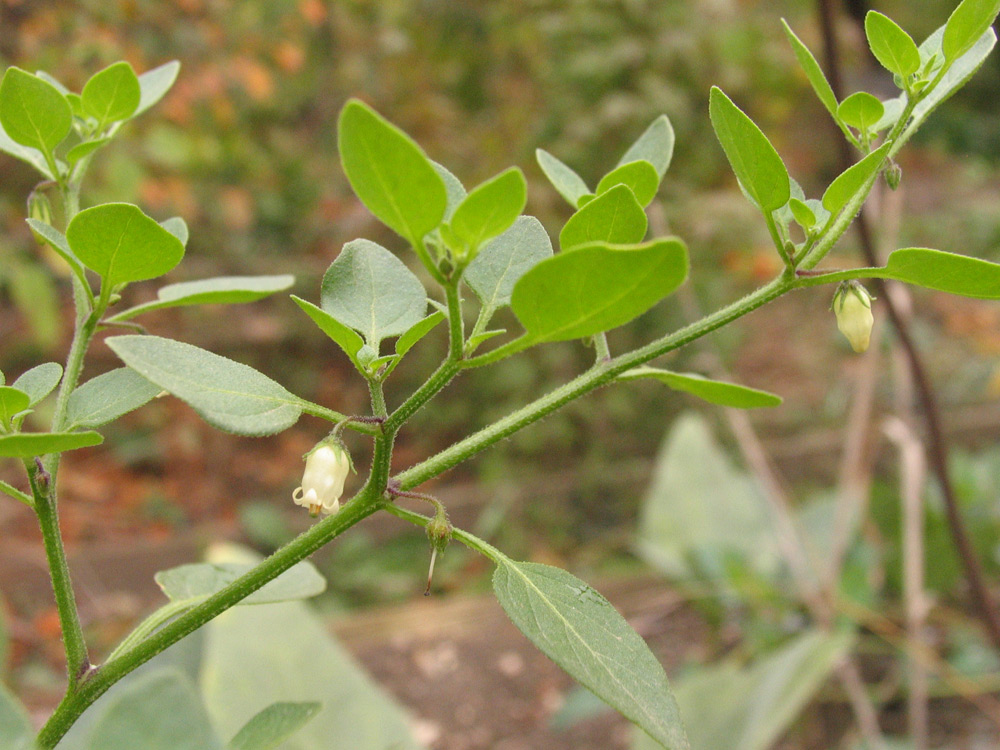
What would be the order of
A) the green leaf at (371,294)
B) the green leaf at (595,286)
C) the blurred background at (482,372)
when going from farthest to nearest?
the blurred background at (482,372), the green leaf at (371,294), the green leaf at (595,286)

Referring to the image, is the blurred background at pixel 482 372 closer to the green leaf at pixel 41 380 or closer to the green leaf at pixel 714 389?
the green leaf at pixel 714 389

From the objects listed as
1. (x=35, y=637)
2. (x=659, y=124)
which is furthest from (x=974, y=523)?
(x=35, y=637)

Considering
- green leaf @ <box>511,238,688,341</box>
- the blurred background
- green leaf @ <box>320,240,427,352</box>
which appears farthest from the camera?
the blurred background

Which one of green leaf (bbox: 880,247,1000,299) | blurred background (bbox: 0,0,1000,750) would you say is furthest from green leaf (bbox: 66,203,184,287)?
blurred background (bbox: 0,0,1000,750)

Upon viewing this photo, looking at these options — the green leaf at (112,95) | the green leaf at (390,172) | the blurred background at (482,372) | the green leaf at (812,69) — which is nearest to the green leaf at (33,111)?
the green leaf at (112,95)

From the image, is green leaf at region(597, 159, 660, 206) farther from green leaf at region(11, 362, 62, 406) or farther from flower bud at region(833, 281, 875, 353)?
green leaf at region(11, 362, 62, 406)
